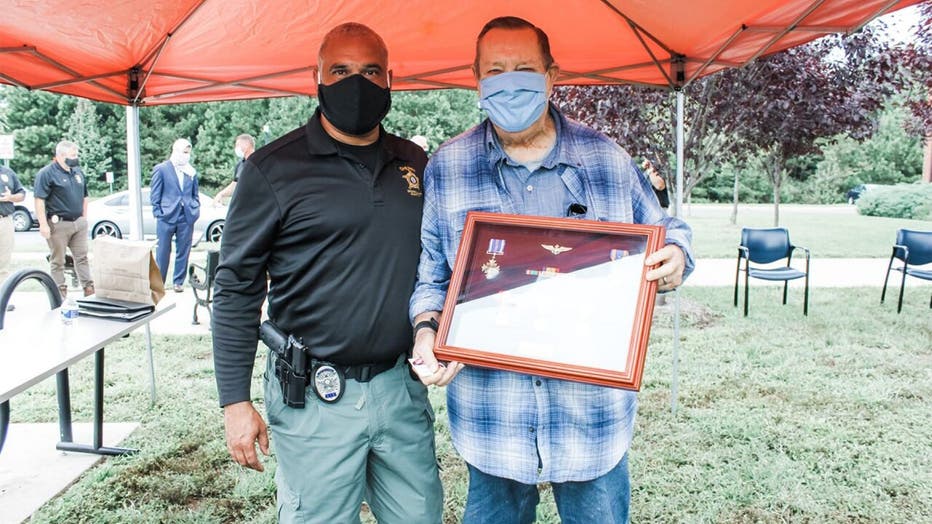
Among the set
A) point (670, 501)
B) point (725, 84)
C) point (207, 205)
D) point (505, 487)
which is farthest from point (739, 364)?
point (207, 205)

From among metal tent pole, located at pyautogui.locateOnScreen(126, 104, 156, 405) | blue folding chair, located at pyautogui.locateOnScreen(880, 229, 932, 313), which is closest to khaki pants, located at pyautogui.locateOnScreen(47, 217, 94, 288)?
metal tent pole, located at pyautogui.locateOnScreen(126, 104, 156, 405)

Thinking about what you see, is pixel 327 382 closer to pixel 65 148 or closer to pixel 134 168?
pixel 134 168

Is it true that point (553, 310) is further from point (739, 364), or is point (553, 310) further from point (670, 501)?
point (739, 364)

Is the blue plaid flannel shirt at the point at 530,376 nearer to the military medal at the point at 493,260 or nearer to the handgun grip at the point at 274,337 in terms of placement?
the military medal at the point at 493,260

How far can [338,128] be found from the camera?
2.05 metres

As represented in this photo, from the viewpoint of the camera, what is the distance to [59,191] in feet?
26.9

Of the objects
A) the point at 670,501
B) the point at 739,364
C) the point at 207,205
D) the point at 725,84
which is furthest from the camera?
the point at 207,205

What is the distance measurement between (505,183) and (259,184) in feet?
2.62

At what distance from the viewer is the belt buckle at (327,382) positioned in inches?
78.3

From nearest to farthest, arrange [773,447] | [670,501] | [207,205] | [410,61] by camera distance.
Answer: [670,501] < [773,447] < [410,61] < [207,205]

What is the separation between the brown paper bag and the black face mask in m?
2.29

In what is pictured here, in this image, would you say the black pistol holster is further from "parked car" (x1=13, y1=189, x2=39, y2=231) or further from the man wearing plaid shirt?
"parked car" (x1=13, y1=189, x2=39, y2=231)

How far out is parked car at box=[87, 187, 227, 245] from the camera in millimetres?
14547

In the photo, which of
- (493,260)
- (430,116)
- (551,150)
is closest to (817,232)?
(430,116)
